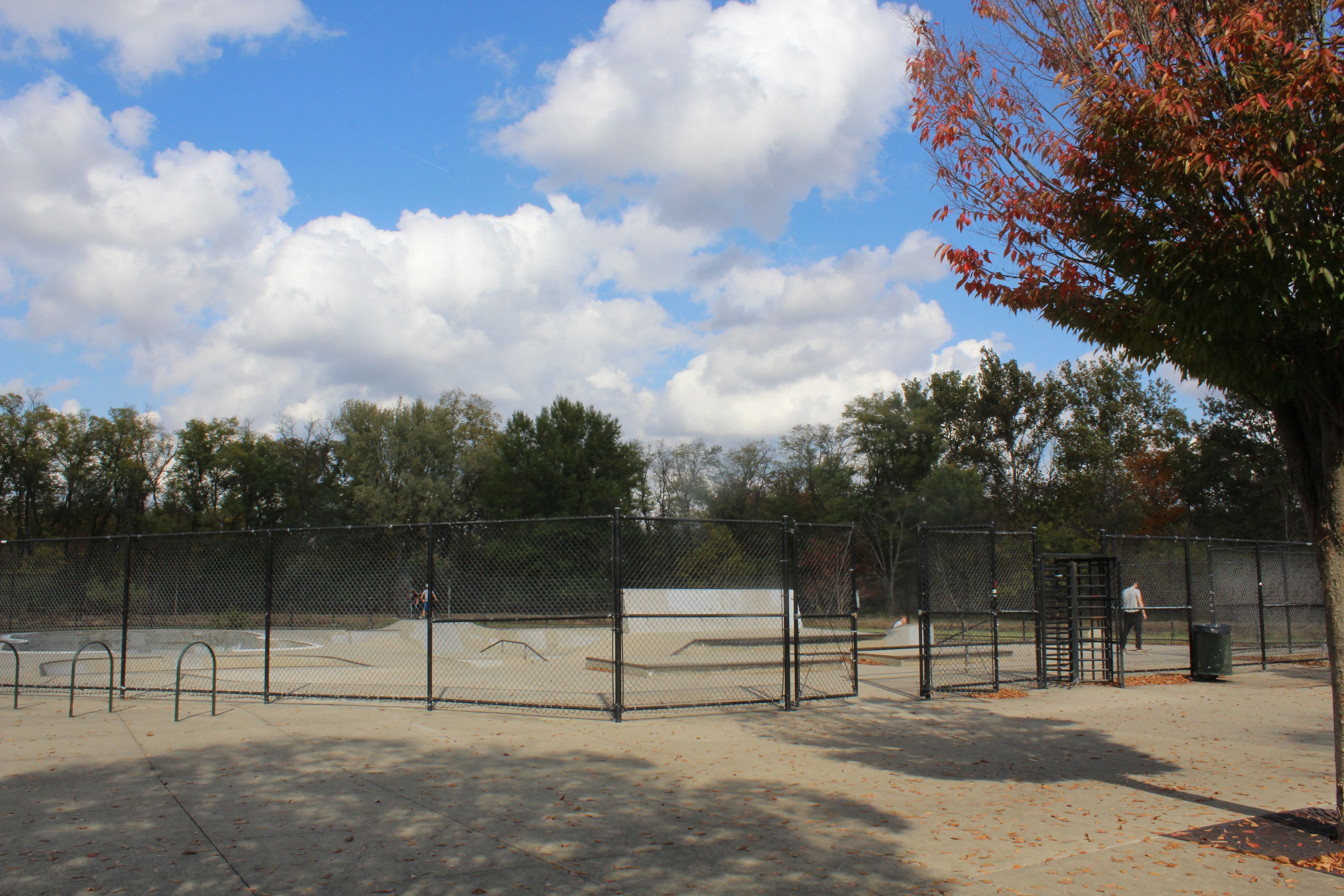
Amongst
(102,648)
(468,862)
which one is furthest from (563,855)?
(102,648)

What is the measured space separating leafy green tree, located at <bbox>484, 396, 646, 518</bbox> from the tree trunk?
50.5 meters

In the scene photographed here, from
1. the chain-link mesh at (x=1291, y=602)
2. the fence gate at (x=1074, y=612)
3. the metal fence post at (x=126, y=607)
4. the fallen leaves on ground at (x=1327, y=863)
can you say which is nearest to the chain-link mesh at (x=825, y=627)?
the fence gate at (x=1074, y=612)

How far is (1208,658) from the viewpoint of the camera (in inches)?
607

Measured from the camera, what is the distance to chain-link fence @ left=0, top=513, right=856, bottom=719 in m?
12.1

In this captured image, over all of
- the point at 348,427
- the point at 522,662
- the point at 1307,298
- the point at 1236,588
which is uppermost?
the point at 348,427

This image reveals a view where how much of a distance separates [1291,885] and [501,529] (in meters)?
24.5

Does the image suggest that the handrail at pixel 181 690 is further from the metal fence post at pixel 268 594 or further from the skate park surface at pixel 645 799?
the metal fence post at pixel 268 594

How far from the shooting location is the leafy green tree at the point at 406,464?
53875mm

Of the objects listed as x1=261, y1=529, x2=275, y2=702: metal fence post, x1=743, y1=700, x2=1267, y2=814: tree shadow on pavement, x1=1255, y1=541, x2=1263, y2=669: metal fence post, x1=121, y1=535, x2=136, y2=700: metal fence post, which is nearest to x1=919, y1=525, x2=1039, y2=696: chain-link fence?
x1=743, y1=700, x2=1267, y2=814: tree shadow on pavement

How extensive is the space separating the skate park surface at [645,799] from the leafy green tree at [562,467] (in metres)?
45.5

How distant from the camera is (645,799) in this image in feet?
22.7

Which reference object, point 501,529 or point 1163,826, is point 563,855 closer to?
point 1163,826

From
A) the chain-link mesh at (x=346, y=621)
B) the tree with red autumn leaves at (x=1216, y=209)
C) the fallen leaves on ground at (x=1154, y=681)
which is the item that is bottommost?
the fallen leaves on ground at (x=1154, y=681)

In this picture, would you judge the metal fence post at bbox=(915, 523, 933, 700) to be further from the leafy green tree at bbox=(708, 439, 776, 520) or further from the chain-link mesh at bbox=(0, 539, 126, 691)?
the leafy green tree at bbox=(708, 439, 776, 520)
